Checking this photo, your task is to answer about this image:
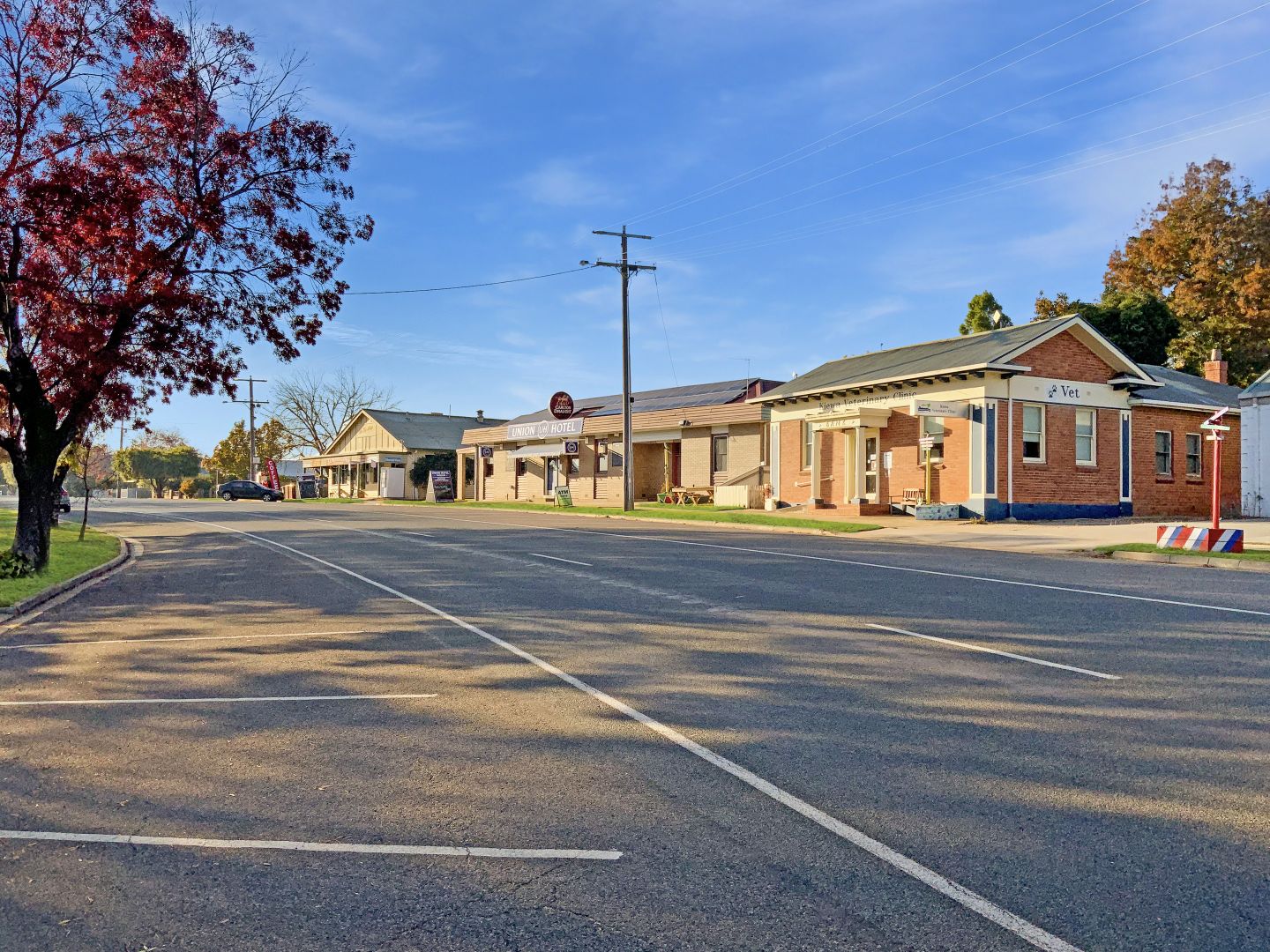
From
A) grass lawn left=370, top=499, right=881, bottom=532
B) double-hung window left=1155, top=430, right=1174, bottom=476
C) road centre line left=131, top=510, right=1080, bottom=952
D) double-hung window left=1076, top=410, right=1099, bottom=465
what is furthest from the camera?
double-hung window left=1155, top=430, right=1174, bottom=476

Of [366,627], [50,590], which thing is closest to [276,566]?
[50,590]

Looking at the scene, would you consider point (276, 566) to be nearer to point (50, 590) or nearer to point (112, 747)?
point (50, 590)

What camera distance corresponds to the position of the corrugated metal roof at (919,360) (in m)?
28.5

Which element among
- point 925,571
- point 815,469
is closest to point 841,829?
point 925,571

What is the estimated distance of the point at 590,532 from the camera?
77.8 ft

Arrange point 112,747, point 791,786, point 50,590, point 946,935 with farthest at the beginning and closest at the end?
point 50,590
point 112,747
point 791,786
point 946,935

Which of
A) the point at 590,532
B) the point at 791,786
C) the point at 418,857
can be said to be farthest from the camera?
the point at 590,532

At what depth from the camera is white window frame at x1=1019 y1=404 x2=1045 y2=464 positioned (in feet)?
92.7

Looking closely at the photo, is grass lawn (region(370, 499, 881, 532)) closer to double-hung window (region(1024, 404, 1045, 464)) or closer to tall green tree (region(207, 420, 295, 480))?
double-hung window (region(1024, 404, 1045, 464))

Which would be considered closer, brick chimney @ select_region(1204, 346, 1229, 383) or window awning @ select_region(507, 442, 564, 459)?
brick chimney @ select_region(1204, 346, 1229, 383)

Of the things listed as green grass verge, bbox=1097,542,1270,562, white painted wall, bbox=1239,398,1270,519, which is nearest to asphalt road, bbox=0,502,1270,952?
green grass verge, bbox=1097,542,1270,562

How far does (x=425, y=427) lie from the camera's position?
68500 mm

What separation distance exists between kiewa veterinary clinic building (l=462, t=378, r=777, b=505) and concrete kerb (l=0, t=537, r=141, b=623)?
887 inches

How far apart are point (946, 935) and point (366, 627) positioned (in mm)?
7746
